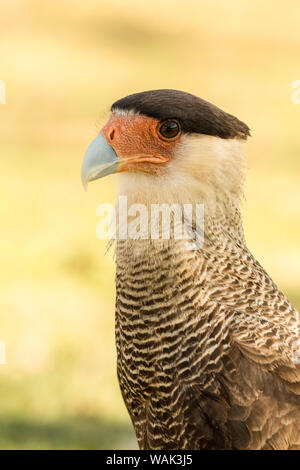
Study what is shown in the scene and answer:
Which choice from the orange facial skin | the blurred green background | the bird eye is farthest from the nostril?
the blurred green background

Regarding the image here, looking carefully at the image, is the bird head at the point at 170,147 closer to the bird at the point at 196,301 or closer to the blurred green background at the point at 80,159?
the bird at the point at 196,301

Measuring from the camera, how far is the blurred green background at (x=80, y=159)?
5566 mm

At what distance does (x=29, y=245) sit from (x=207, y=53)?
8.68m

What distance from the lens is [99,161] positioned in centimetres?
322

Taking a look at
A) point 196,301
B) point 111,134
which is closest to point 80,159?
point 111,134

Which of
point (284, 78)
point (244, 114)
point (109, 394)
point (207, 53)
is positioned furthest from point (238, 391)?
point (207, 53)

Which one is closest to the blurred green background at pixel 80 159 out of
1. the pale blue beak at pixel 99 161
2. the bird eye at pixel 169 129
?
the pale blue beak at pixel 99 161

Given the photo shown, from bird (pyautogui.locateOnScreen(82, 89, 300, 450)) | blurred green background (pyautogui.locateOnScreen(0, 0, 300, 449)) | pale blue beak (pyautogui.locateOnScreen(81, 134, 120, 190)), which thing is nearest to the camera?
bird (pyautogui.locateOnScreen(82, 89, 300, 450))

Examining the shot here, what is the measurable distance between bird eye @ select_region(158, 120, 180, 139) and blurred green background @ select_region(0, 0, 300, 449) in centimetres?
38

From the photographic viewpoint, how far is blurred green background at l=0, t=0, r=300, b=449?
18.3 ft

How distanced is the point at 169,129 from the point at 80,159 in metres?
7.52

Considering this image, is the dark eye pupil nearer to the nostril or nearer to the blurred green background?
the nostril

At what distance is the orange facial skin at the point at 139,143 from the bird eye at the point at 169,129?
0.01 metres

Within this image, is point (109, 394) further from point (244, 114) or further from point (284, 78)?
point (284, 78)
